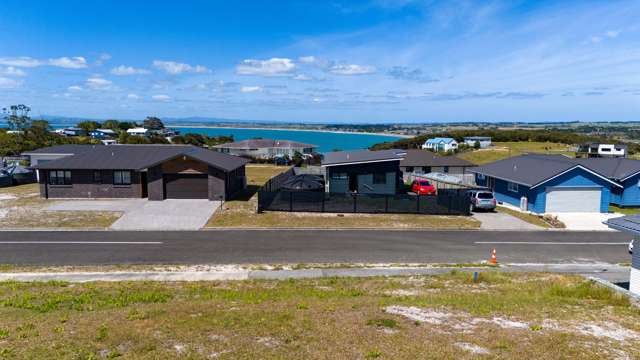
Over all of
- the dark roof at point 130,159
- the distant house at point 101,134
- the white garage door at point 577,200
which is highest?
the distant house at point 101,134

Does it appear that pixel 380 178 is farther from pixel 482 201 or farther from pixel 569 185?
pixel 569 185

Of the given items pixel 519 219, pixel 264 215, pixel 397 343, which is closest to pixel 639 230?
pixel 397 343

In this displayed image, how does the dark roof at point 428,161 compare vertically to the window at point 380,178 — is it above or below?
above

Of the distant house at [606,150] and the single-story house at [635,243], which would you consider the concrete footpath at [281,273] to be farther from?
the distant house at [606,150]

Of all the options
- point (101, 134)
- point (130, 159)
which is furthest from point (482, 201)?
point (101, 134)

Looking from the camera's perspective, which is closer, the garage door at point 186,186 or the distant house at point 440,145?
the garage door at point 186,186

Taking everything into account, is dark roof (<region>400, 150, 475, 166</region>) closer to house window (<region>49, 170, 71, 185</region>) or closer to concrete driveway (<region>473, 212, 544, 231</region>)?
concrete driveway (<region>473, 212, 544, 231</region>)

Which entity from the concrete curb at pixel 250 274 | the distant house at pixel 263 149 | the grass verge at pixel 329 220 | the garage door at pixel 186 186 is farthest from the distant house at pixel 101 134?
the concrete curb at pixel 250 274
